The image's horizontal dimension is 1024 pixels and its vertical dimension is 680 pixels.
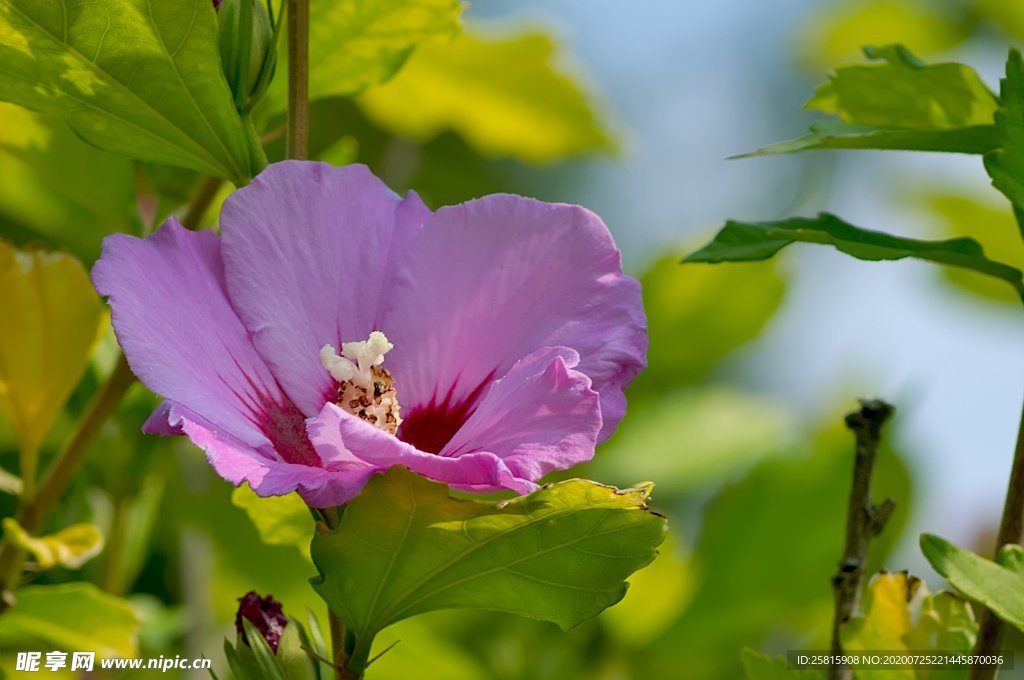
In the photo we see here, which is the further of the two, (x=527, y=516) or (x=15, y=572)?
(x=15, y=572)

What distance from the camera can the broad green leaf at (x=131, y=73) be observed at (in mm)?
536

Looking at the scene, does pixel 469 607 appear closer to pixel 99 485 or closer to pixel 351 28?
pixel 351 28

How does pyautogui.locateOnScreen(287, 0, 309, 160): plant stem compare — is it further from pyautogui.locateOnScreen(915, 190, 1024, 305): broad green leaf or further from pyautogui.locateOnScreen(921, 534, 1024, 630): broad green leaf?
pyautogui.locateOnScreen(915, 190, 1024, 305): broad green leaf

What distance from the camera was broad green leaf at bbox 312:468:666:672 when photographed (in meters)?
0.47

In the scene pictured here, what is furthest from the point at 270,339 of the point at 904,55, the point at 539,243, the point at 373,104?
the point at 373,104

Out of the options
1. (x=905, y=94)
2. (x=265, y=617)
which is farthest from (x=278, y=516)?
(x=905, y=94)

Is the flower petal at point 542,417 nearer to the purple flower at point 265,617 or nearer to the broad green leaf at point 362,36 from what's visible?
the purple flower at point 265,617

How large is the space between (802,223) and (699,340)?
0.59 meters

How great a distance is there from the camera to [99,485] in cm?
91

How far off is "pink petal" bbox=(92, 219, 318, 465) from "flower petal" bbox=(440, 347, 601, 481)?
A: 0.09 metres

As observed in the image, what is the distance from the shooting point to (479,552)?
0.49 meters

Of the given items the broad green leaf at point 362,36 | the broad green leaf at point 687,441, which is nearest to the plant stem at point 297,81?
the broad green leaf at point 362,36

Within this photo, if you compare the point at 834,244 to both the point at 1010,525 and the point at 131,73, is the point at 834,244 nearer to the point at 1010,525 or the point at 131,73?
the point at 1010,525

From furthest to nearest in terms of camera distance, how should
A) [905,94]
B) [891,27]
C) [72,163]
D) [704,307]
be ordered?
1. [891,27]
2. [704,307]
3. [72,163]
4. [905,94]
